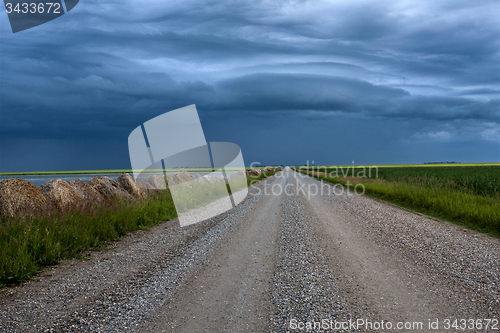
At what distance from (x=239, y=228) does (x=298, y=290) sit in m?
5.11

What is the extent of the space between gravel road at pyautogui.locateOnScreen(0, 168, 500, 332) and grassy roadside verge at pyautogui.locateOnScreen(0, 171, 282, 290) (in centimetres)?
40

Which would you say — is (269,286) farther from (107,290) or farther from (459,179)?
(459,179)

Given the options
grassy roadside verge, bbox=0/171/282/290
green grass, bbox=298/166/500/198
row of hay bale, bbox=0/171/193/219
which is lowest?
green grass, bbox=298/166/500/198

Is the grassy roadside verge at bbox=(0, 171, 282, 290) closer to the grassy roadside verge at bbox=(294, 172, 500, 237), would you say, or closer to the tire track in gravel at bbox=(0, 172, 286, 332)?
the tire track in gravel at bbox=(0, 172, 286, 332)

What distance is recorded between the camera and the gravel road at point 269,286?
3797 mm

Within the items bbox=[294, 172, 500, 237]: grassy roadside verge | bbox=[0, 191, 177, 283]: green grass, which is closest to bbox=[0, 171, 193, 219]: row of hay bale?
bbox=[0, 191, 177, 283]: green grass

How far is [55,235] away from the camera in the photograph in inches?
273

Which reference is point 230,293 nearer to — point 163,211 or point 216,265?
point 216,265

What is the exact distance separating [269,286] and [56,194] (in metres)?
8.73

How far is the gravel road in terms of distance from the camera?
3797mm

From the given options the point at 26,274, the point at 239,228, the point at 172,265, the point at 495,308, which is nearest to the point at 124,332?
the point at 172,265

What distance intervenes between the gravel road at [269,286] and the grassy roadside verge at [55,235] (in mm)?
405

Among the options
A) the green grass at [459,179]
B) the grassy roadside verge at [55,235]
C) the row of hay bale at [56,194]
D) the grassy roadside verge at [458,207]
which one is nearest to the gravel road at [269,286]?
the grassy roadside verge at [55,235]

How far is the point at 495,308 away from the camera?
13.5 ft
